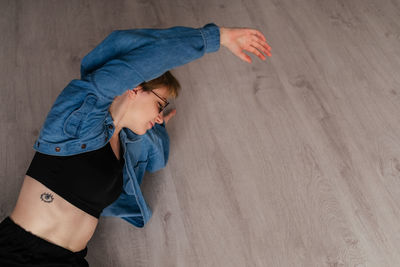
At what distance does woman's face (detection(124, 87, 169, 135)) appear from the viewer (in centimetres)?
112

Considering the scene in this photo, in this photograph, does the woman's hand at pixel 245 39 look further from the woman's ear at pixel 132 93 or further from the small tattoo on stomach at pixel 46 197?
the small tattoo on stomach at pixel 46 197

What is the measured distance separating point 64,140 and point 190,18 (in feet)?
3.61

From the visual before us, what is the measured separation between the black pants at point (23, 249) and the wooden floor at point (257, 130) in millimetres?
277

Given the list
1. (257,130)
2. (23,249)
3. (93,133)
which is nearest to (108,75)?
(93,133)

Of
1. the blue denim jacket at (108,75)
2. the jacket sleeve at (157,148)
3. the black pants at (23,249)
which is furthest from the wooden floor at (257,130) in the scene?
the blue denim jacket at (108,75)

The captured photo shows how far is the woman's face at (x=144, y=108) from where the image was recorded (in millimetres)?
1116

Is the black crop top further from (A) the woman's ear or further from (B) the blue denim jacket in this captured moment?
(A) the woman's ear

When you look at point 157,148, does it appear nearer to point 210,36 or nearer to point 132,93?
point 132,93

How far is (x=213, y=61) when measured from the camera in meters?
1.73

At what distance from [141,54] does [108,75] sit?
10cm

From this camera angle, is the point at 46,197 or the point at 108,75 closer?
the point at 108,75

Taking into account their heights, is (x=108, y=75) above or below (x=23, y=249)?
above

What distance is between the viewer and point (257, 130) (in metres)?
1.55

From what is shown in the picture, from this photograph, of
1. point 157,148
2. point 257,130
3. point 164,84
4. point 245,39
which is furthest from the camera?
point 257,130
